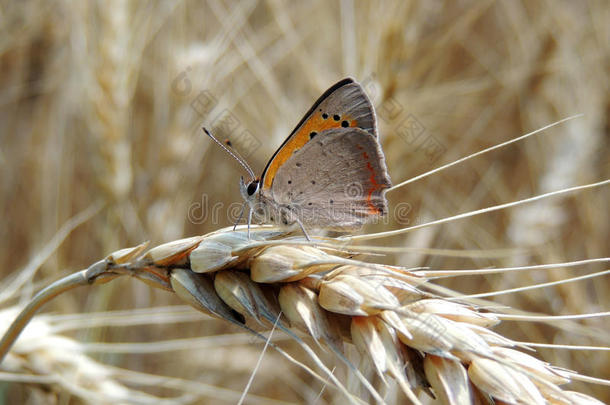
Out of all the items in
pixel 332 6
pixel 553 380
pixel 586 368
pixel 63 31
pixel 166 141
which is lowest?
pixel 586 368

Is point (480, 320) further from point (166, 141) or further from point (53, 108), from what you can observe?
point (53, 108)

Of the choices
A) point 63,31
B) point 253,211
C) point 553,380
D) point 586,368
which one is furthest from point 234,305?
point 63,31

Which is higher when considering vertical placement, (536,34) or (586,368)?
(536,34)

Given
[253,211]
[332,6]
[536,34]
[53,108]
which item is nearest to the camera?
[253,211]

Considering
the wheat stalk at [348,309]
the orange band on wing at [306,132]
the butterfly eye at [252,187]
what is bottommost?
the wheat stalk at [348,309]

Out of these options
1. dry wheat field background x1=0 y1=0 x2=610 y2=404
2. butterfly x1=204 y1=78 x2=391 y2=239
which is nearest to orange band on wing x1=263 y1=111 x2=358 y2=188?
butterfly x1=204 y1=78 x2=391 y2=239

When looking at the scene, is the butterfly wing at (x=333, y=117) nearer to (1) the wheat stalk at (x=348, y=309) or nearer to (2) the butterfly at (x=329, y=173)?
(2) the butterfly at (x=329, y=173)

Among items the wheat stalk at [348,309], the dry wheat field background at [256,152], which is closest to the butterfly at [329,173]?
the dry wheat field background at [256,152]

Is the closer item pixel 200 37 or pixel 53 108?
pixel 53 108
